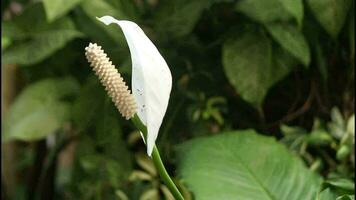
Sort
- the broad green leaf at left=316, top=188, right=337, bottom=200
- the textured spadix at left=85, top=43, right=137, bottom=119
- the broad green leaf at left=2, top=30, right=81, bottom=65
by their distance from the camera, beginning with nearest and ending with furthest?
the textured spadix at left=85, top=43, right=137, bottom=119, the broad green leaf at left=316, top=188, right=337, bottom=200, the broad green leaf at left=2, top=30, right=81, bottom=65

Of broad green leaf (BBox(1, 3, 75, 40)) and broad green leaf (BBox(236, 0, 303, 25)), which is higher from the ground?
broad green leaf (BBox(236, 0, 303, 25))

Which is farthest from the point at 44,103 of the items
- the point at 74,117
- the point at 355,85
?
the point at 355,85

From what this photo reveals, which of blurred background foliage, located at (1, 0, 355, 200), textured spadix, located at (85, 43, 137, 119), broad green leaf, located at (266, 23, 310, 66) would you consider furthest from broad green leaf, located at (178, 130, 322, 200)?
textured spadix, located at (85, 43, 137, 119)

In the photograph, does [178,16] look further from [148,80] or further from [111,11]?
[148,80]

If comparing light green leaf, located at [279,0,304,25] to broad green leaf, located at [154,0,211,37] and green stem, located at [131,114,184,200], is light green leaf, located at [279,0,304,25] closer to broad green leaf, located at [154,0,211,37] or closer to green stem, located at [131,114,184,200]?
broad green leaf, located at [154,0,211,37]

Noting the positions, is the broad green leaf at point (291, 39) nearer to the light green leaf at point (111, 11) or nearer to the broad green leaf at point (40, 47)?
the light green leaf at point (111, 11)

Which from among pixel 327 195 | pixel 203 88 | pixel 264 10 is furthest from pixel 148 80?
pixel 203 88

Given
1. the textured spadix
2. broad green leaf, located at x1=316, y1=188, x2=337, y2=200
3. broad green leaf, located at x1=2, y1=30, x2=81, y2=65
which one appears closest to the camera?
the textured spadix

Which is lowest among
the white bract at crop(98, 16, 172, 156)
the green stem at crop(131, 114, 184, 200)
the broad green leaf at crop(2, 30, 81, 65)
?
the broad green leaf at crop(2, 30, 81, 65)
